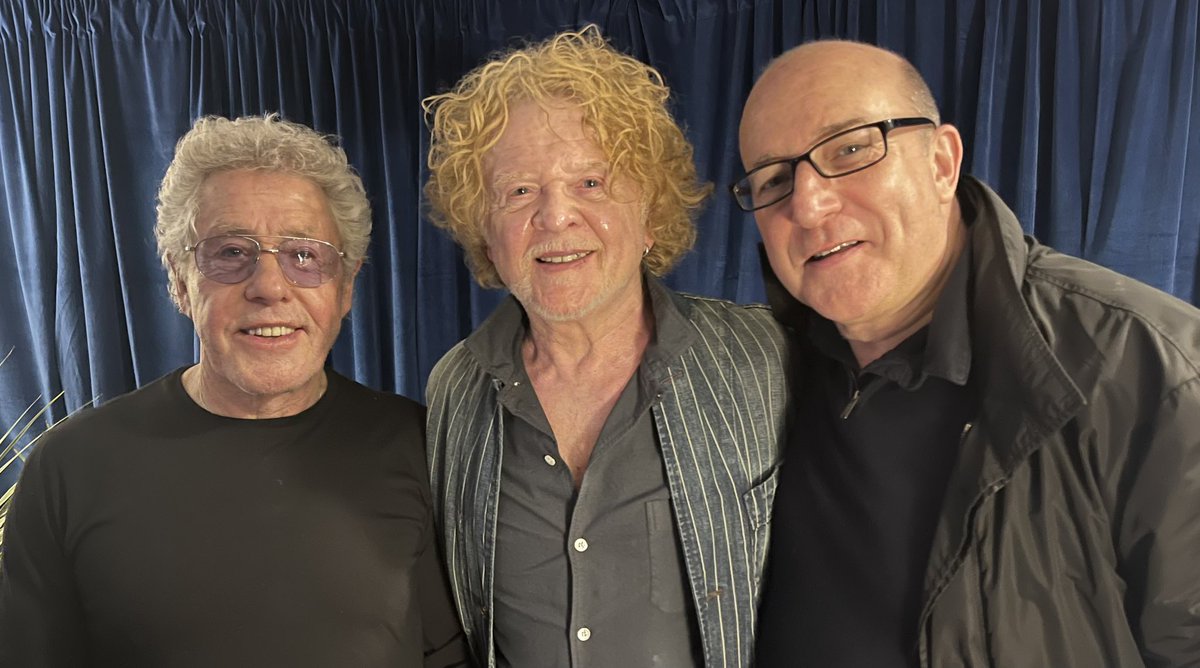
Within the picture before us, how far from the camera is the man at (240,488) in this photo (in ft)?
3.62

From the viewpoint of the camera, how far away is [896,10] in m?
1.87

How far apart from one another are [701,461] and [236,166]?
1010mm

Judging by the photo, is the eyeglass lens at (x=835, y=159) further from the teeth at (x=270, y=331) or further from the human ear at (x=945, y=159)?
the teeth at (x=270, y=331)

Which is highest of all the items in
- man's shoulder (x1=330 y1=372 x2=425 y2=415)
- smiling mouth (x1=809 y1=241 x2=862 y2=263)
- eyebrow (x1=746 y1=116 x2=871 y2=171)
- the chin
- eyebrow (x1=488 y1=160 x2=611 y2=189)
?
eyebrow (x1=746 y1=116 x2=871 y2=171)

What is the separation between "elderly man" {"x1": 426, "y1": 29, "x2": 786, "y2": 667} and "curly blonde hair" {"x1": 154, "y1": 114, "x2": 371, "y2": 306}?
227 mm

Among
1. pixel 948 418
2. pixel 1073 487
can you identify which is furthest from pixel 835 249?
pixel 1073 487

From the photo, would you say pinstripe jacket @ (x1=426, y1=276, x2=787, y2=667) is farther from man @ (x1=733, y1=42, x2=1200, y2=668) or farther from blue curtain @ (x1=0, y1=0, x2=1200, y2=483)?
blue curtain @ (x1=0, y1=0, x2=1200, y2=483)

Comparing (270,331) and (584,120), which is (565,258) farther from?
(270,331)

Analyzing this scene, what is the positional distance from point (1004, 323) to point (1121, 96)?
4.13 ft

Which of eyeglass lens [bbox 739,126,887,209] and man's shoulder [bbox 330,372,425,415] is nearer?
eyeglass lens [bbox 739,126,887,209]

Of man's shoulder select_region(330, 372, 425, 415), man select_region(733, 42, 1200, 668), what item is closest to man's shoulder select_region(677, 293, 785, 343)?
man select_region(733, 42, 1200, 668)

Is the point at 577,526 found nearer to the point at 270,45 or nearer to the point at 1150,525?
the point at 1150,525

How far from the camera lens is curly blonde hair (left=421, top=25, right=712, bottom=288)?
4.18 ft

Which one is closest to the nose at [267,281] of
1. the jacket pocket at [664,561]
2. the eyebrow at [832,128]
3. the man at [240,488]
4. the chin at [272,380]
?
the man at [240,488]
